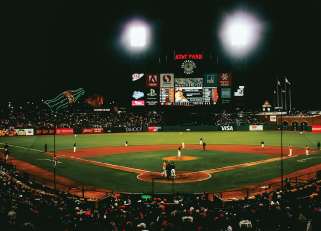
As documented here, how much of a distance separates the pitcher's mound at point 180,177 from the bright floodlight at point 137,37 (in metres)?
51.1

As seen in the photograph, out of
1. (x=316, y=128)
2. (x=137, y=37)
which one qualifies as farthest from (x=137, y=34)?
(x=316, y=128)

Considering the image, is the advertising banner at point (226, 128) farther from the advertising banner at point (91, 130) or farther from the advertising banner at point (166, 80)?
the advertising banner at point (91, 130)

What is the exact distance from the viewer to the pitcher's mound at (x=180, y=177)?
72.4 feet

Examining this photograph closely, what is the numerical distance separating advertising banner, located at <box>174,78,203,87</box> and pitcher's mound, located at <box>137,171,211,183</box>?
4263 centimetres

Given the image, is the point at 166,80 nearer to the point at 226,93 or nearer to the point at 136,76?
the point at 136,76

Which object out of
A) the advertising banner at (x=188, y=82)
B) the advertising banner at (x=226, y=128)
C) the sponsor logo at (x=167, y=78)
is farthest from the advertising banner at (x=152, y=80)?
the advertising banner at (x=226, y=128)

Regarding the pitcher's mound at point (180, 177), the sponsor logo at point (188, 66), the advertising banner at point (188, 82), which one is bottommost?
the pitcher's mound at point (180, 177)

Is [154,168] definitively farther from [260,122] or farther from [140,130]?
[260,122]

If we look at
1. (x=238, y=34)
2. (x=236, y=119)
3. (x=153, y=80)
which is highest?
(x=238, y=34)

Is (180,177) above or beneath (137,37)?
beneath

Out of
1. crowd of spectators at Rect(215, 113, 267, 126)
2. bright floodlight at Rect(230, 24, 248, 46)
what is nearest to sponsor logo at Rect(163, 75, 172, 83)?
bright floodlight at Rect(230, 24, 248, 46)

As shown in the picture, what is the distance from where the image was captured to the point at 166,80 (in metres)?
65.8

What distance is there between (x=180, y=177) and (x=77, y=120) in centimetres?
6358

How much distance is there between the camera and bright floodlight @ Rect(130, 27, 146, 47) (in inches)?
2756
